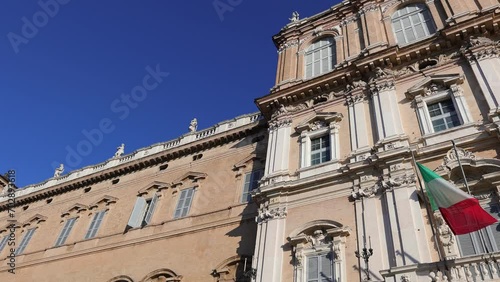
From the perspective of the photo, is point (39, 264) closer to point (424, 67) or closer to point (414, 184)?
point (414, 184)

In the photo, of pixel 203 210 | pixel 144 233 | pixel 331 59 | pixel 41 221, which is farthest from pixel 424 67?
pixel 41 221

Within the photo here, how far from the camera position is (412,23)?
17.7 metres

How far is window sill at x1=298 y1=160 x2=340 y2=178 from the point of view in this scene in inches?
541

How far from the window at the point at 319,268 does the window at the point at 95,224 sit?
12.1 metres

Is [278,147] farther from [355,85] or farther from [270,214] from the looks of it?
[355,85]

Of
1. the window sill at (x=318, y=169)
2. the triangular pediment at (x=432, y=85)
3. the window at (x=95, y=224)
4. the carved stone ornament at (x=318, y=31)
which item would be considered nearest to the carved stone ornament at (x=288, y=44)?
the carved stone ornament at (x=318, y=31)

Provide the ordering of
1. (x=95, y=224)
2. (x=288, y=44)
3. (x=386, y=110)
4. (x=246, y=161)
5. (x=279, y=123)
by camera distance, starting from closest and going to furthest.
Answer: (x=386, y=110) → (x=279, y=123) → (x=246, y=161) → (x=95, y=224) → (x=288, y=44)

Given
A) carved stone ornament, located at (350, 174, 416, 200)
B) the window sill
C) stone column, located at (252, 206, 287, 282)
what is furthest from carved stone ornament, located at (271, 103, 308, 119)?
carved stone ornament, located at (350, 174, 416, 200)

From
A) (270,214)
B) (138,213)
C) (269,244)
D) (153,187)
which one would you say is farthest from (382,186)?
(153,187)

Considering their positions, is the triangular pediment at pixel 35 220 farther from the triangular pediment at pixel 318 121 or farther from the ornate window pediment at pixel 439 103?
the ornate window pediment at pixel 439 103

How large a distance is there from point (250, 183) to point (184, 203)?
10.8 feet

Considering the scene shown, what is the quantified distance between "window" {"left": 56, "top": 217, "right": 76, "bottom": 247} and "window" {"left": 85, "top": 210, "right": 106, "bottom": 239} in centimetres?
159

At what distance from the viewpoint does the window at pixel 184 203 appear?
688 inches

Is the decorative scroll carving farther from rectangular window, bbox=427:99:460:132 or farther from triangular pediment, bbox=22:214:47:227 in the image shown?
triangular pediment, bbox=22:214:47:227
